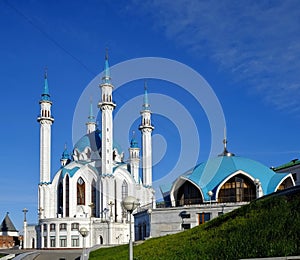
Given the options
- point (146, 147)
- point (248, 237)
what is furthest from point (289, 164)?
point (248, 237)

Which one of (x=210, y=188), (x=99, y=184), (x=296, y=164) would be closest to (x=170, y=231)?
(x=210, y=188)

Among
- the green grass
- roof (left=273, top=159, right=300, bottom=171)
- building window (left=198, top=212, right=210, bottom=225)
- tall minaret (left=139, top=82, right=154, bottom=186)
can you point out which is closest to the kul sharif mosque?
tall minaret (left=139, top=82, right=154, bottom=186)

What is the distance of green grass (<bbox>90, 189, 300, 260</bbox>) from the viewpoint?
47.8 feet

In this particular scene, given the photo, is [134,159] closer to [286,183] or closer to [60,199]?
[60,199]

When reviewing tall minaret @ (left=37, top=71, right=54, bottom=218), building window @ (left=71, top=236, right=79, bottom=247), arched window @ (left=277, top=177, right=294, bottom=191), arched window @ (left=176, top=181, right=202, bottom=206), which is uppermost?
tall minaret @ (left=37, top=71, right=54, bottom=218)

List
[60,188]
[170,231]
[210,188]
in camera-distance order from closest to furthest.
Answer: [170,231] < [210,188] < [60,188]

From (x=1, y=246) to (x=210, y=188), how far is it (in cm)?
4009

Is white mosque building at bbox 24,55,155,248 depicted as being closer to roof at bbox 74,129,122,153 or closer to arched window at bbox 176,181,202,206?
roof at bbox 74,129,122,153

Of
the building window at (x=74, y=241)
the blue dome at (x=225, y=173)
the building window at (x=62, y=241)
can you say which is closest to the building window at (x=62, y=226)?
the building window at (x=62, y=241)

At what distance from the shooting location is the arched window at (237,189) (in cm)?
4303

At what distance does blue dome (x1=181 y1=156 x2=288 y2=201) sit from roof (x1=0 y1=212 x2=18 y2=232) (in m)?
47.3

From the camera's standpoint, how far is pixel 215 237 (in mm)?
17234

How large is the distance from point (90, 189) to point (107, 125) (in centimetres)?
913

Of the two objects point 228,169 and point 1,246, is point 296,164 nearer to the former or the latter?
point 228,169
